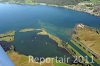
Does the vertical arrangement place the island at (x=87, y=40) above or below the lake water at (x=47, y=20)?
below

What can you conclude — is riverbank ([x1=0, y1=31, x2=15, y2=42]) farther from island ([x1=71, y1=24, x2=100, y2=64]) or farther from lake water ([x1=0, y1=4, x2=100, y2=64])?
island ([x1=71, y1=24, x2=100, y2=64])

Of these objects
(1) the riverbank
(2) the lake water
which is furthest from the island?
(1) the riverbank

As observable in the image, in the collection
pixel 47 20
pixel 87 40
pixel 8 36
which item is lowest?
pixel 87 40

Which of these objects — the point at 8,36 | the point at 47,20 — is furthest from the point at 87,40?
the point at 47,20

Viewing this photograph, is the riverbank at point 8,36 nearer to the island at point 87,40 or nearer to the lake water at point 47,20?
the lake water at point 47,20

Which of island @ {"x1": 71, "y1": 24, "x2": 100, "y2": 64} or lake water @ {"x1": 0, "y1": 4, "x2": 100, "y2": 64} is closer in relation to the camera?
island @ {"x1": 71, "y1": 24, "x2": 100, "y2": 64}

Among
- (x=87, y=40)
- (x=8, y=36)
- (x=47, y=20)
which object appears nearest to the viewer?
(x=87, y=40)

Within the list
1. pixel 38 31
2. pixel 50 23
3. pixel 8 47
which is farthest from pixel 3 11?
pixel 8 47

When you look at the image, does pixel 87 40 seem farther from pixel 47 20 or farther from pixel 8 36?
pixel 47 20

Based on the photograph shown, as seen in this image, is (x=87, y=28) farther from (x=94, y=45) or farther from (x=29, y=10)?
(x=29, y=10)

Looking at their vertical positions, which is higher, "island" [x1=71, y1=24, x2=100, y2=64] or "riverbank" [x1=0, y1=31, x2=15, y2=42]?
"riverbank" [x1=0, y1=31, x2=15, y2=42]

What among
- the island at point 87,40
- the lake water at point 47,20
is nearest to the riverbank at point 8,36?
the lake water at point 47,20
